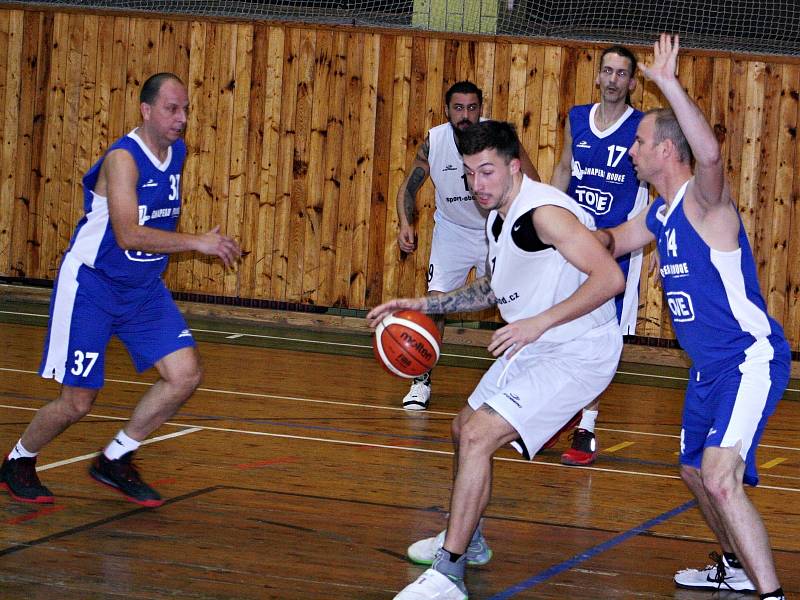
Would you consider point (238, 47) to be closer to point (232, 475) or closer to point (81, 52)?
point (81, 52)

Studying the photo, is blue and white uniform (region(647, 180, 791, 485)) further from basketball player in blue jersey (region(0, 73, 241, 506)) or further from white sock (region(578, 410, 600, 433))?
white sock (region(578, 410, 600, 433))

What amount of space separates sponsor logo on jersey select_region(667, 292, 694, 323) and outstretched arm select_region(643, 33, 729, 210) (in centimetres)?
32

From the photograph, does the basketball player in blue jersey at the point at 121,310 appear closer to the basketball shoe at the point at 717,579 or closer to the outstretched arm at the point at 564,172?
the basketball shoe at the point at 717,579

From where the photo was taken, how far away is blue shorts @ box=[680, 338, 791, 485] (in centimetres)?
397

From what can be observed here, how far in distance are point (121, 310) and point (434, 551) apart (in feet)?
5.68

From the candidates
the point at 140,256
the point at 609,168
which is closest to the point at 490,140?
the point at 140,256

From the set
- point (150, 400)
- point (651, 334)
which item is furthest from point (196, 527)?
point (651, 334)

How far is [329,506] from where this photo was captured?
538cm

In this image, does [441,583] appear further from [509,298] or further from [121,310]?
[121,310]

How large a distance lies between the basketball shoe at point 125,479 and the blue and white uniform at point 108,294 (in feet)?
1.31

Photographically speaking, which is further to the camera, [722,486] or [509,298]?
[509,298]

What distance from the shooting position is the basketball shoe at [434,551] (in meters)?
4.57

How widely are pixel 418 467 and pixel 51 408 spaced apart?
6.54 ft

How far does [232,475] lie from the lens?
5895mm
